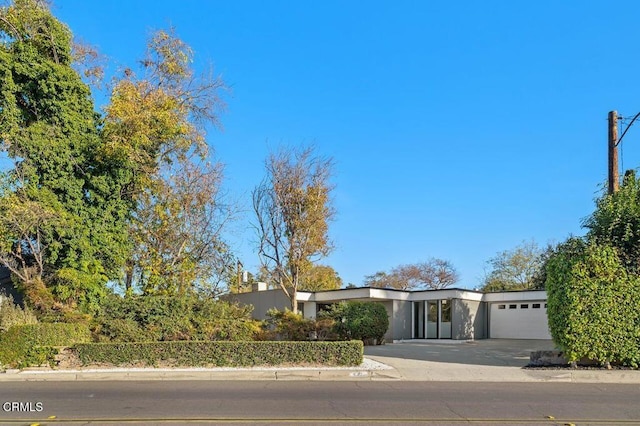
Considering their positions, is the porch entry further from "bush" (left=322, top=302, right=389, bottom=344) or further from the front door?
"bush" (left=322, top=302, right=389, bottom=344)

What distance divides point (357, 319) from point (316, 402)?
1230 cm

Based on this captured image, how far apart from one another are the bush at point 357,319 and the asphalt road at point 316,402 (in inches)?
354

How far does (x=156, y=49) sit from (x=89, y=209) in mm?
7598

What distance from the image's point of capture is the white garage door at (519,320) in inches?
1207

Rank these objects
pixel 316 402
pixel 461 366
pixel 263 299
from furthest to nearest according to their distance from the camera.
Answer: pixel 263 299 → pixel 461 366 → pixel 316 402

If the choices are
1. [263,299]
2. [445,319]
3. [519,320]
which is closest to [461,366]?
[445,319]

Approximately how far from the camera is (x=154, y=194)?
75.6 feet

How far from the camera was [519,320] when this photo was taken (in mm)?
31344

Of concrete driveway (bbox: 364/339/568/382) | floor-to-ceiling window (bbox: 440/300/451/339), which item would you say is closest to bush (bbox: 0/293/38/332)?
concrete driveway (bbox: 364/339/568/382)

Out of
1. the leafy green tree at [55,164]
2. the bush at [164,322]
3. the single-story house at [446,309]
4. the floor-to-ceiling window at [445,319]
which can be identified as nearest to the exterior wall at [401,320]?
the single-story house at [446,309]

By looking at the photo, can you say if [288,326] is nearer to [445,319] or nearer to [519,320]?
[445,319]

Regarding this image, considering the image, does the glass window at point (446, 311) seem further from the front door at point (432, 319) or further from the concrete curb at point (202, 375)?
the concrete curb at point (202, 375)

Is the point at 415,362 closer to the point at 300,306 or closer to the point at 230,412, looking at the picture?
the point at 230,412

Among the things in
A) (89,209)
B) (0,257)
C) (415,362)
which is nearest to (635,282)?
(415,362)
